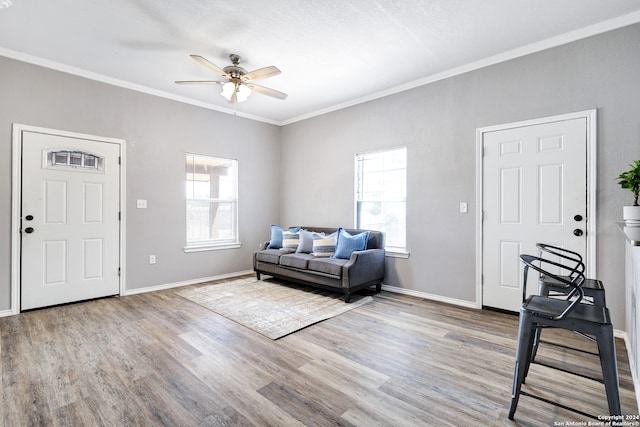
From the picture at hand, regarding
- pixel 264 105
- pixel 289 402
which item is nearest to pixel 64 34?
pixel 264 105

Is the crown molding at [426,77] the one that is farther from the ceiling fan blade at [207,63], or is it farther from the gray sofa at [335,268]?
the gray sofa at [335,268]

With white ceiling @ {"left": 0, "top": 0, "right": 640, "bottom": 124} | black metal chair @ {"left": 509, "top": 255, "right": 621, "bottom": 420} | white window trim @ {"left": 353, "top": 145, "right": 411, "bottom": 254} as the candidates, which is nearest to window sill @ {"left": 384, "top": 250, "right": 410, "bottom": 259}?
white window trim @ {"left": 353, "top": 145, "right": 411, "bottom": 254}

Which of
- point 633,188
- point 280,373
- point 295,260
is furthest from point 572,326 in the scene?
point 295,260

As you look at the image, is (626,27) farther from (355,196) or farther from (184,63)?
(184,63)

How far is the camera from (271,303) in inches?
148

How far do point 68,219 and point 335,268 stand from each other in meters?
3.25

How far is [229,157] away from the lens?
527cm

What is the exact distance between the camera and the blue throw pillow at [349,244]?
421 cm

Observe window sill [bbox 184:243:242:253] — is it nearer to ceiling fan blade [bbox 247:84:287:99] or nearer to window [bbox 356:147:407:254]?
window [bbox 356:147:407:254]

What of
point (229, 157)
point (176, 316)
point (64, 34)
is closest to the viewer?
point (64, 34)

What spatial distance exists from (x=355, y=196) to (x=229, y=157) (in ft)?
7.30

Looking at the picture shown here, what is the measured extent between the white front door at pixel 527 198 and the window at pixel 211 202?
12.6 ft

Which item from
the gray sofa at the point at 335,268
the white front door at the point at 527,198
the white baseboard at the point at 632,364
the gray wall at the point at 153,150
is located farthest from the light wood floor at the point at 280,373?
the gray wall at the point at 153,150

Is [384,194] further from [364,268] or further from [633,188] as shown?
[633,188]
